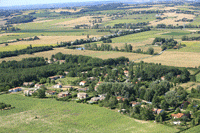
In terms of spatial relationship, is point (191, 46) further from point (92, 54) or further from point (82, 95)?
point (82, 95)

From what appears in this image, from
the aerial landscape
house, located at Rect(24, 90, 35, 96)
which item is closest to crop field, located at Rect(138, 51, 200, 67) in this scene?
the aerial landscape

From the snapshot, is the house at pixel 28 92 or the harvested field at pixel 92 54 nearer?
the house at pixel 28 92

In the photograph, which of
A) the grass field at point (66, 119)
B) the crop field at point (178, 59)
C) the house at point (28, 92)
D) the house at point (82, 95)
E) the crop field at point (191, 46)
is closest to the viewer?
the grass field at point (66, 119)

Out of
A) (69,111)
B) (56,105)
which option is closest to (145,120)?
(69,111)

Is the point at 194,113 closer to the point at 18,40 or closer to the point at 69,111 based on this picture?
the point at 69,111

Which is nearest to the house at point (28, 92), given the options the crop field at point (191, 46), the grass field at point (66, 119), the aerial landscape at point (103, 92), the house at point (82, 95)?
the aerial landscape at point (103, 92)

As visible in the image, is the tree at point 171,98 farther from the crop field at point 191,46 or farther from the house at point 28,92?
the crop field at point 191,46
